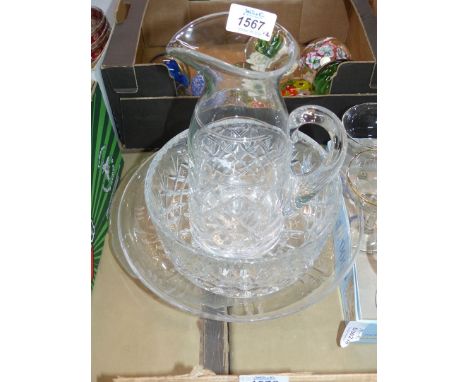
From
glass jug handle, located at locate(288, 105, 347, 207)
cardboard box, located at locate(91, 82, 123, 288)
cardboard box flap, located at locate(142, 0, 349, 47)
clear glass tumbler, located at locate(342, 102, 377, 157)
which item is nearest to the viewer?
glass jug handle, located at locate(288, 105, 347, 207)

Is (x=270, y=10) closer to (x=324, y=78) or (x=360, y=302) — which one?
(x=324, y=78)

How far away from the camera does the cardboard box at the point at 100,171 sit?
2.09ft

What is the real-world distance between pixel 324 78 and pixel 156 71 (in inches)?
12.3

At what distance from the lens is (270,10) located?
0.98 m

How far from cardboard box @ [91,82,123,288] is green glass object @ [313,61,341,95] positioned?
1.23ft

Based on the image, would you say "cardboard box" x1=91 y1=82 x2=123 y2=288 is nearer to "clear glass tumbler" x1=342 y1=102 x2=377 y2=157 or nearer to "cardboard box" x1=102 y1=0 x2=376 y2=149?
"cardboard box" x1=102 y1=0 x2=376 y2=149

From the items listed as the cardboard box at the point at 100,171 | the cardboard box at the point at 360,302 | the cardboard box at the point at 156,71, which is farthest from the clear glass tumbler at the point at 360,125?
the cardboard box at the point at 100,171

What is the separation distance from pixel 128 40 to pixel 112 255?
35 centimetres

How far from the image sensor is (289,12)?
1000 millimetres

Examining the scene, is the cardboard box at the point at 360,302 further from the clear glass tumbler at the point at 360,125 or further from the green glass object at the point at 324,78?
the green glass object at the point at 324,78

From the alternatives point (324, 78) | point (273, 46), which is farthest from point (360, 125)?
point (273, 46)

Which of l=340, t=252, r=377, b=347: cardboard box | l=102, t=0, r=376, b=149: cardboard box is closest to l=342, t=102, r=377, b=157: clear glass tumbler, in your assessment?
l=102, t=0, r=376, b=149: cardboard box

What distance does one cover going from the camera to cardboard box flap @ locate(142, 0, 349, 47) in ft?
3.17

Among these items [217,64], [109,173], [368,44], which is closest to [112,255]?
[109,173]
